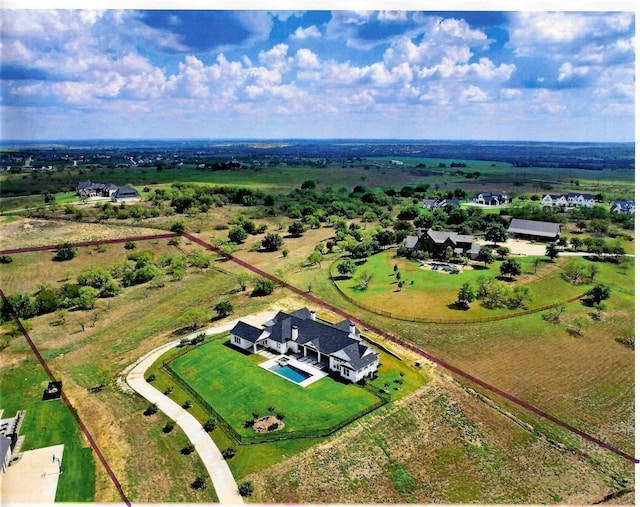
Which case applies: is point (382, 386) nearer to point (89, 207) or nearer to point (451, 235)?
point (451, 235)

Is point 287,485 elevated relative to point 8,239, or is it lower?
lower

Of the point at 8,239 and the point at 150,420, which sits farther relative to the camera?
the point at 8,239

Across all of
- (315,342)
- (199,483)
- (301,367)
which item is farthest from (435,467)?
(315,342)

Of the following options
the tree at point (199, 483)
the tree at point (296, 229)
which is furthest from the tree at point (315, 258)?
the tree at point (199, 483)

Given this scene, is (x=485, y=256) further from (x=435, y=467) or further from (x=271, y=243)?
(x=435, y=467)

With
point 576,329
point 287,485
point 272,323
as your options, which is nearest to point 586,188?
point 576,329

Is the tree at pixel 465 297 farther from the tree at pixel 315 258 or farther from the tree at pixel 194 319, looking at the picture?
the tree at pixel 194 319
